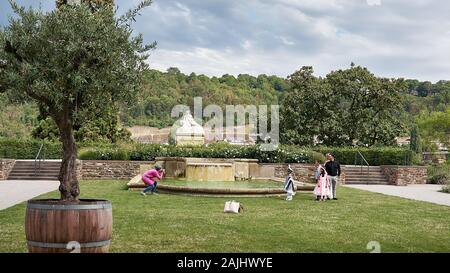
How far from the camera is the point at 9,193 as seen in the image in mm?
18641

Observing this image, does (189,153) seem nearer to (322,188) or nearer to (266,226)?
(322,188)

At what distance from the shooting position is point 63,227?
6.82 metres

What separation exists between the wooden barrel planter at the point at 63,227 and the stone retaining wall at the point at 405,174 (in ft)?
76.5

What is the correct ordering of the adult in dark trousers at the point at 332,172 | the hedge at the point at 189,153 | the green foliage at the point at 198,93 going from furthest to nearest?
the green foliage at the point at 198,93 < the hedge at the point at 189,153 < the adult in dark trousers at the point at 332,172

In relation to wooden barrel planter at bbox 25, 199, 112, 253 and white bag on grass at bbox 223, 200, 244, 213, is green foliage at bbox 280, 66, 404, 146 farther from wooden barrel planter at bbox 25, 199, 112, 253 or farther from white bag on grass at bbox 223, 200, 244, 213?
wooden barrel planter at bbox 25, 199, 112, 253

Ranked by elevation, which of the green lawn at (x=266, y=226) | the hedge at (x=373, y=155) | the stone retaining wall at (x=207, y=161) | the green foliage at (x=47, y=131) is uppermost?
the green foliage at (x=47, y=131)

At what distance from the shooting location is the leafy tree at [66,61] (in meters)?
7.31

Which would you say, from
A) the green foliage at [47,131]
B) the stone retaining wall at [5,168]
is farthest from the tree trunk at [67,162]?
the green foliage at [47,131]

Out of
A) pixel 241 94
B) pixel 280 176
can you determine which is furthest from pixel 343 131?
pixel 241 94

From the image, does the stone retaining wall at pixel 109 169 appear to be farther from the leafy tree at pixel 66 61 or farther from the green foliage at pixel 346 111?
the leafy tree at pixel 66 61

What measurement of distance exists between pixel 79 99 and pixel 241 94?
200 ft
